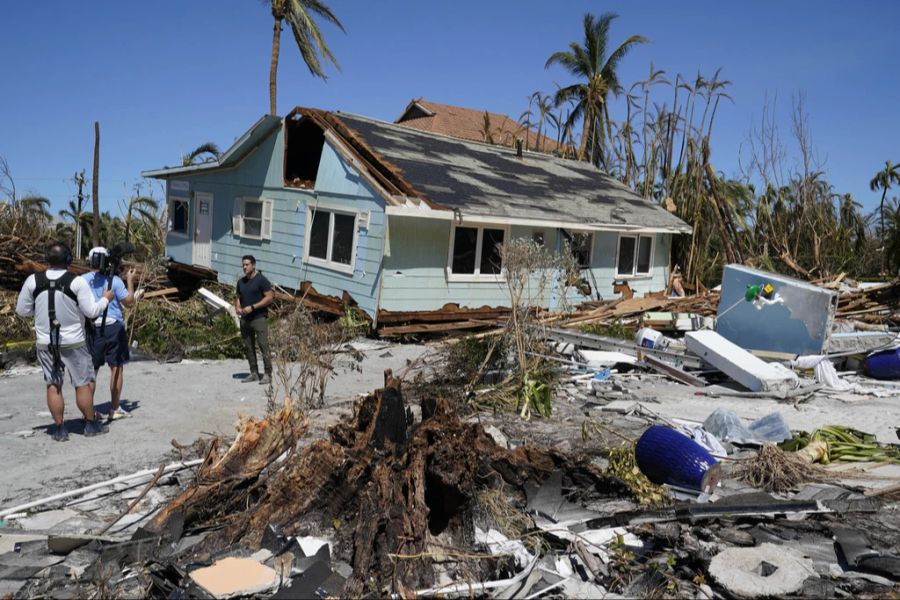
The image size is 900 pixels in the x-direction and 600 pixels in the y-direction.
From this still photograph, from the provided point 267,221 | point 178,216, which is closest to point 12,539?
point 267,221

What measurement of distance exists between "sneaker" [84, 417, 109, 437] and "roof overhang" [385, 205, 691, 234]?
20.5 feet

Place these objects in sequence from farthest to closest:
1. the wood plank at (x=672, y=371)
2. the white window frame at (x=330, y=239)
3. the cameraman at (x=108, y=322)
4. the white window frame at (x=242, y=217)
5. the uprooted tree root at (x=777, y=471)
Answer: the white window frame at (x=242, y=217) < the white window frame at (x=330, y=239) < the wood plank at (x=672, y=371) < the cameraman at (x=108, y=322) < the uprooted tree root at (x=777, y=471)

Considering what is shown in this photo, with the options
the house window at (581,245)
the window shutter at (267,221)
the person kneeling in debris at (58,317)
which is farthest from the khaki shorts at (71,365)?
the house window at (581,245)

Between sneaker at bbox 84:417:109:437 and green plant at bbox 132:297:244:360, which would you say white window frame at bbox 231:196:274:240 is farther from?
sneaker at bbox 84:417:109:437

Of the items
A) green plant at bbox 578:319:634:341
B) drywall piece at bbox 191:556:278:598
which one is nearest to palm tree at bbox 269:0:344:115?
green plant at bbox 578:319:634:341

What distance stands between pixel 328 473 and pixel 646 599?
2126 millimetres

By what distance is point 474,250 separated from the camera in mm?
14422

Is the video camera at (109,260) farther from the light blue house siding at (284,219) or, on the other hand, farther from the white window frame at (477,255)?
the white window frame at (477,255)

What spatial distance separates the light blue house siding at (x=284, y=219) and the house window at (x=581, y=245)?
15.0 ft

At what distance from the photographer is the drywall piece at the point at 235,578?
396cm

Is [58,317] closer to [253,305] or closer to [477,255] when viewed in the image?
[253,305]

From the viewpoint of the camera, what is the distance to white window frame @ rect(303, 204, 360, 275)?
1356cm

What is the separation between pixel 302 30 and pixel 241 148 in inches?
389

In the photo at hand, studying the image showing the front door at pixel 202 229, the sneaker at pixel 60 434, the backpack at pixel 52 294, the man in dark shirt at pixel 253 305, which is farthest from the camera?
the front door at pixel 202 229
